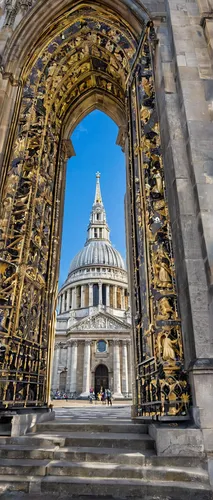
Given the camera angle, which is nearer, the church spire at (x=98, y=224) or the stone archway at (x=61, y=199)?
the stone archway at (x=61, y=199)

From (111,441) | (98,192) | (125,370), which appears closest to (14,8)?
(111,441)

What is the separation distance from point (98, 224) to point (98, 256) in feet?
42.6

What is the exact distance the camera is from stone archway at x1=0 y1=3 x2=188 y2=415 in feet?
18.5

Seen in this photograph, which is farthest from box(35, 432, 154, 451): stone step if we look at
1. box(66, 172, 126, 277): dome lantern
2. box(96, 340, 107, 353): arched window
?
box(66, 172, 126, 277): dome lantern

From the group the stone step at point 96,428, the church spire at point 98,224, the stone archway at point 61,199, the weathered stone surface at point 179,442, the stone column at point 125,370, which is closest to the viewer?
the weathered stone surface at point 179,442

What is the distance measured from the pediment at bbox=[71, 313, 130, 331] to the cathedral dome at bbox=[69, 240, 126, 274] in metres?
15.4

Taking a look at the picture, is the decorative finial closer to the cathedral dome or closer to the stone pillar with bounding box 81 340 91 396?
the cathedral dome

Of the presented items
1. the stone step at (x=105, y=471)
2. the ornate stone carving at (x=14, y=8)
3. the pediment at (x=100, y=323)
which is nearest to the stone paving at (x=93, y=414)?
the stone step at (x=105, y=471)

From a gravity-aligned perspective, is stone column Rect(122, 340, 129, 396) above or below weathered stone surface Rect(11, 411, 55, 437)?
above

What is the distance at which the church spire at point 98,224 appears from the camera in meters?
80.3

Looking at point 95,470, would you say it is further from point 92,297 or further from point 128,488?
point 92,297

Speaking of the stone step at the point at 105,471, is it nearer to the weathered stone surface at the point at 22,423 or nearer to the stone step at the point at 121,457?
the stone step at the point at 121,457

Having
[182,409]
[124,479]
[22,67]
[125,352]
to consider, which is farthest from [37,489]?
[125,352]

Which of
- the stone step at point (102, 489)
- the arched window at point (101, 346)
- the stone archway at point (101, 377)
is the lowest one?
the stone step at point (102, 489)
